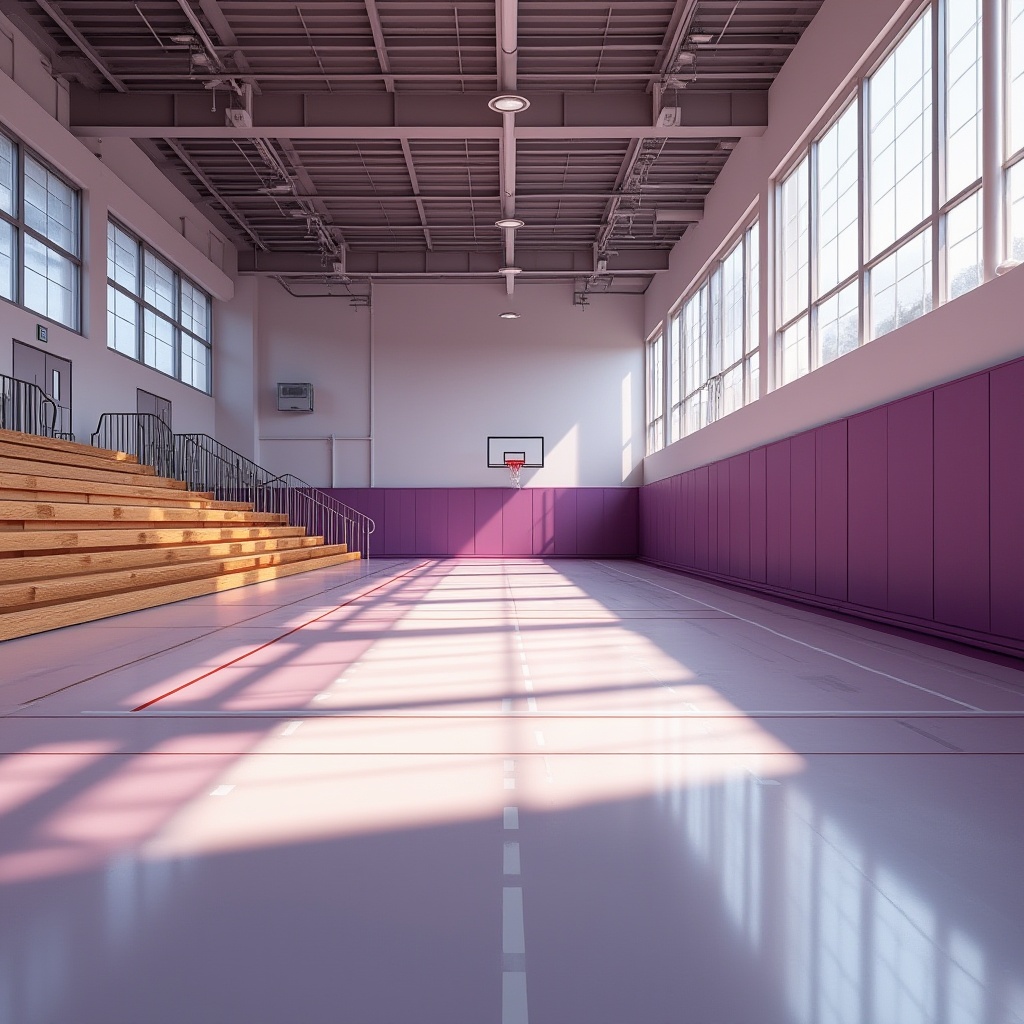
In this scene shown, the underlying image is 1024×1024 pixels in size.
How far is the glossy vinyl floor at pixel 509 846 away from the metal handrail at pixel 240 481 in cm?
1232

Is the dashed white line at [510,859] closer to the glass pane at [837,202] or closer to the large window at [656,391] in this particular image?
the glass pane at [837,202]

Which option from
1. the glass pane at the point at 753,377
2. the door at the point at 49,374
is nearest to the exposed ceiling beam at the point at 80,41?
the door at the point at 49,374

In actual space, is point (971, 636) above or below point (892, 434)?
below

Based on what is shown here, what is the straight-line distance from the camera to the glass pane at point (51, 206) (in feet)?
42.3

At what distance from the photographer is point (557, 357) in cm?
2247

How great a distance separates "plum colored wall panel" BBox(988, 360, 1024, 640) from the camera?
590 cm

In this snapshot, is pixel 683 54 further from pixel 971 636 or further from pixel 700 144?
pixel 971 636

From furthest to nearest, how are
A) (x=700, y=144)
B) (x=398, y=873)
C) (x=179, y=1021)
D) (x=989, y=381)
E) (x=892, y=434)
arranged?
(x=700, y=144) < (x=892, y=434) < (x=989, y=381) < (x=398, y=873) < (x=179, y=1021)

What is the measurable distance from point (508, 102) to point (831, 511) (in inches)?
260

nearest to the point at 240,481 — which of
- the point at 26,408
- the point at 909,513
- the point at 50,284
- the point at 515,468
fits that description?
the point at 515,468

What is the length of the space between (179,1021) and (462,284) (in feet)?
71.6

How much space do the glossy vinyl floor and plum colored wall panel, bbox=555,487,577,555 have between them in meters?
17.3

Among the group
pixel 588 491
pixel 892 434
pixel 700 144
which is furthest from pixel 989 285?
pixel 588 491

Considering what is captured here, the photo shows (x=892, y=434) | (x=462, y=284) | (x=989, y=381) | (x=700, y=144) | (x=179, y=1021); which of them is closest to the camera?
(x=179, y=1021)
